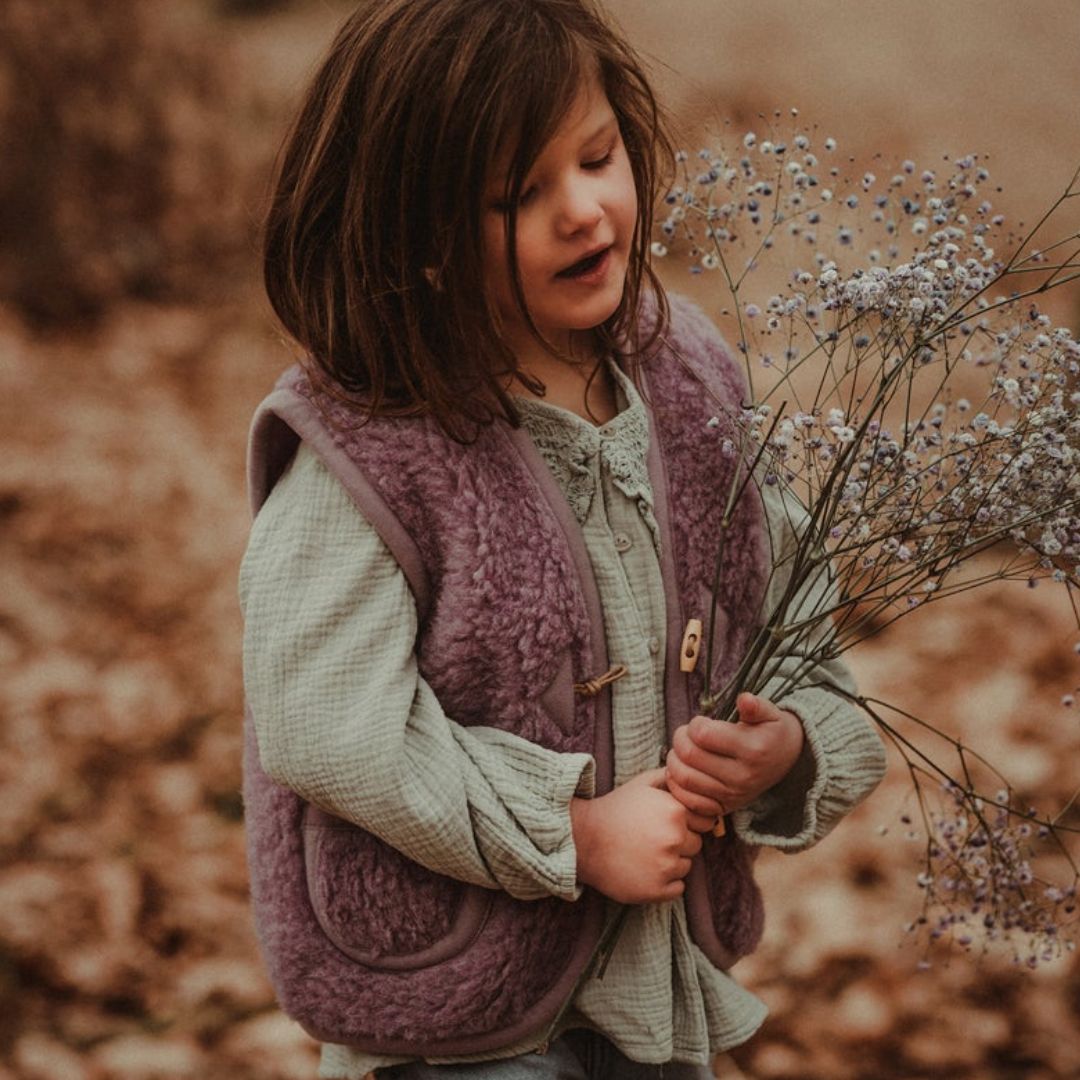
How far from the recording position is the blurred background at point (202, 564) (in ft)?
7.89

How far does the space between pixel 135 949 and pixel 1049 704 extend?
1.90m

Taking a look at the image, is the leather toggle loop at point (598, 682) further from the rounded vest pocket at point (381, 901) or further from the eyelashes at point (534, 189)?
→ the eyelashes at point (534, 189)

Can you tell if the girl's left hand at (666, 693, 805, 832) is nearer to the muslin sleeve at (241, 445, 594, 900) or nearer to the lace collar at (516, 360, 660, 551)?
the muslin sleeve at (241, 445, 594, 900)

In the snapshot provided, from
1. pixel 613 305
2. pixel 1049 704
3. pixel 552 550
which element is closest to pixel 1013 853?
pixel 552 550

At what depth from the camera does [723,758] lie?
51.5 inches

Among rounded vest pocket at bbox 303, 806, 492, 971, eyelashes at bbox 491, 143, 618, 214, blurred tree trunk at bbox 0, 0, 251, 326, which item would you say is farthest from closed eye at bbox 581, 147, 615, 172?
blurred tree trunk at bbox 0, 0, 251, 326

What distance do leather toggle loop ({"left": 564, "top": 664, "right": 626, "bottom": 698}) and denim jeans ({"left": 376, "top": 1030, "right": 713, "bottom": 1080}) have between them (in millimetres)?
380

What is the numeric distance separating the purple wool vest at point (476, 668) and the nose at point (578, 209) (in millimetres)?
204

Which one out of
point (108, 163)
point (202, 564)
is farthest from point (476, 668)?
point (108, 163)

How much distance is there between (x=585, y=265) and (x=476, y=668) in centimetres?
38

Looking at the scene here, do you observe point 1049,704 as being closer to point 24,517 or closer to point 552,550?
point 552,550

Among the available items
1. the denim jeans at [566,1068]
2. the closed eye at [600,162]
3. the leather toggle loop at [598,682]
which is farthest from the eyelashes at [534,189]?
the denim jeans at [566,1068]

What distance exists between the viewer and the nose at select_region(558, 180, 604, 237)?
1226 millimetres

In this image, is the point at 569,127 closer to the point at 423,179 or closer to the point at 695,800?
the point at 423,179
